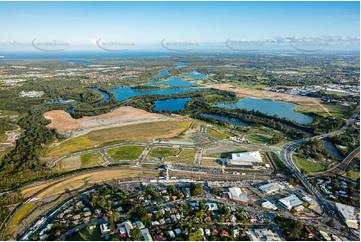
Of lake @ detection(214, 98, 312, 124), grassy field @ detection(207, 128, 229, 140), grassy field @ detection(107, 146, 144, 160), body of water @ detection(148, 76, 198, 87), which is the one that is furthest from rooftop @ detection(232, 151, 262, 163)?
body of water @ detection(148, 76, 198, 87)

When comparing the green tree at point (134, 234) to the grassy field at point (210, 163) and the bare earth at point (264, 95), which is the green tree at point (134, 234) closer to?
the grassy field at point (210, 163)

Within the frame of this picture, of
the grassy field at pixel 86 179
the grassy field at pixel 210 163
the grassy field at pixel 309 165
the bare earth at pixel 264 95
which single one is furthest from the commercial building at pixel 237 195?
the bare earth at pixel 264 95

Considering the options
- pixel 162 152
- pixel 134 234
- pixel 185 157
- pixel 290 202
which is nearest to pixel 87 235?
pixel 134 234

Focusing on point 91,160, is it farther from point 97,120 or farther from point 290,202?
point 290,202

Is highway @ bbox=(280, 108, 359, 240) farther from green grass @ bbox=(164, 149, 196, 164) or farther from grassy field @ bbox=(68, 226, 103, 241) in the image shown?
grassy field @ bbox=(68, 226, 103, 241)

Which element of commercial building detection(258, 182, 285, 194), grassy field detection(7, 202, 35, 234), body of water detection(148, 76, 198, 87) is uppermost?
grassy field detection(7, 202, 35, 234)

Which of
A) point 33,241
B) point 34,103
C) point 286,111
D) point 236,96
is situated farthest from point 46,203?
point 236,96

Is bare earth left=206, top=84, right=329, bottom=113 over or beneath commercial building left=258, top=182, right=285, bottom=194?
beneath
